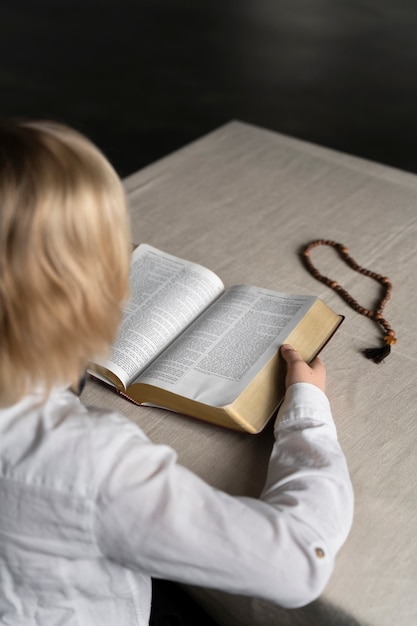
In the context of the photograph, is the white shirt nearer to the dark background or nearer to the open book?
the open book

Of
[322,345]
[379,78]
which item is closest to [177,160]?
[322,345]

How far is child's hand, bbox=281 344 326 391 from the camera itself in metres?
1.02

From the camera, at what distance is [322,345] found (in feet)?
3.70

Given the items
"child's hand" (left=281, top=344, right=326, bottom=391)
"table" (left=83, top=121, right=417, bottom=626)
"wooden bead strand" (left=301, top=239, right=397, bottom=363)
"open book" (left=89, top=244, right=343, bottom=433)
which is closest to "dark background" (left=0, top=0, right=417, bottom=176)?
"table" (left=83, top=121, right=417, bottom=626)

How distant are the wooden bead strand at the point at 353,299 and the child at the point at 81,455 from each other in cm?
39

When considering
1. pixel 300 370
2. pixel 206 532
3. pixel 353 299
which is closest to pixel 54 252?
pixel 206 532

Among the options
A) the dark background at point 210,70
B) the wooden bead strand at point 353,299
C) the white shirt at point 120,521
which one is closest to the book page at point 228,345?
the wooden bead strand at point 353,299

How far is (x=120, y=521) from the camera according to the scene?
2.38ft

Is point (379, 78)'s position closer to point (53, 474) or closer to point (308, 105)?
point (308, 105)

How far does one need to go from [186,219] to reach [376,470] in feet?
2.36

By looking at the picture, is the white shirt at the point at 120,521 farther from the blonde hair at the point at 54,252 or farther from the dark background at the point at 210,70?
the dark background at the point at 210,70

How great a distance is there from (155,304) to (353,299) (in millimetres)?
330

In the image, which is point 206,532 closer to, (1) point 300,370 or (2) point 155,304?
(1) point 300,370

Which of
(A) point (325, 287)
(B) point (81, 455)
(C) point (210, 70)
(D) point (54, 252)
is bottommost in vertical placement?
(C) point (210, 70)
